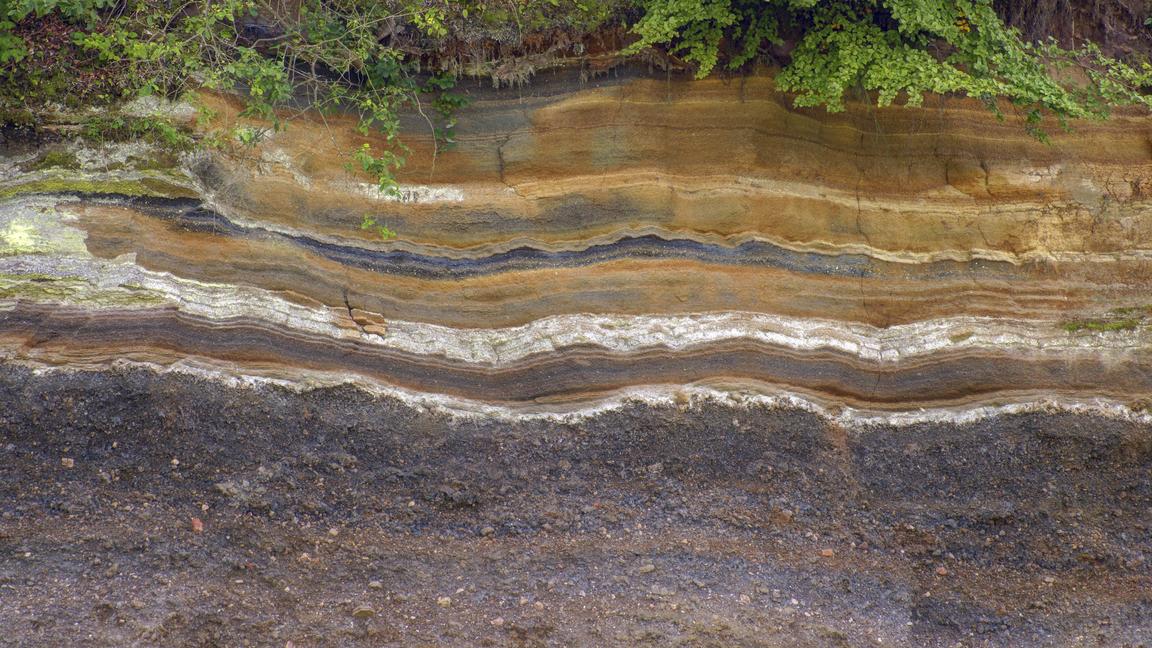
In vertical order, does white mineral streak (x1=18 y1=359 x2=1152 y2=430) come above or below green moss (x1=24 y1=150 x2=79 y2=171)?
below

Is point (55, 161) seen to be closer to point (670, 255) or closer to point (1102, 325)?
point (670, 255)

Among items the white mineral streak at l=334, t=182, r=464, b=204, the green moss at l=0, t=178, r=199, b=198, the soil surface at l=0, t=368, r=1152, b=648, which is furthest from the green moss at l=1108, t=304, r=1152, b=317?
the green moss at l=0, t=178, r=199, b=198

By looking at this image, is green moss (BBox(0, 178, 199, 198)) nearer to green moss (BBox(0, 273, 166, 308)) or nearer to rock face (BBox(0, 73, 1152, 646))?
rock face (BBox(0, 73, 1152, 646))

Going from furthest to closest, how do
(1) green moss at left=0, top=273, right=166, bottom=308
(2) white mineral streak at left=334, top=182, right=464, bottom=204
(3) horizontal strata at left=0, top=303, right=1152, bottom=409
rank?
1. (2) white mineral streak at left=334, top=182, right=464, bottom=204
2. (3) horizontal strata at left=0, top=303, right=1152, bottom=409
3. (1) green moss at left=0, top=273, right=166, bottom=308

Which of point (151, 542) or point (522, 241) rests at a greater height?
point (522, 241)

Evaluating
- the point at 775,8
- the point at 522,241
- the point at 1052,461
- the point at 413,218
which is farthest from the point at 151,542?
the point at 1052,461

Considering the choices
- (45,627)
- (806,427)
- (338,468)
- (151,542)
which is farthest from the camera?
(806,427)

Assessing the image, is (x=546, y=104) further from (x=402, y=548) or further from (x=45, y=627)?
(x=45, y=627)

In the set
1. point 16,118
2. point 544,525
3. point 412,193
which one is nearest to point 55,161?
point 16,118
